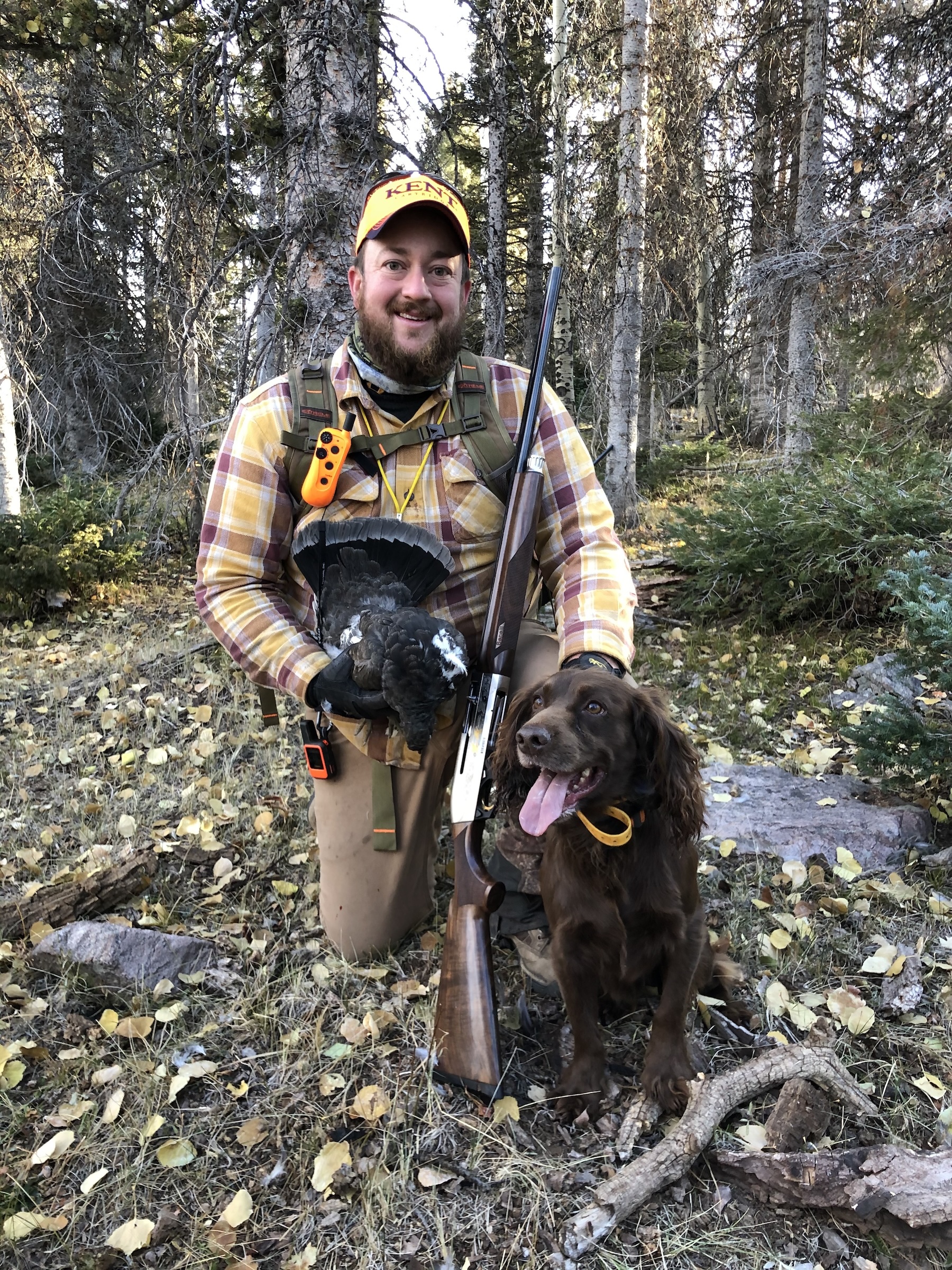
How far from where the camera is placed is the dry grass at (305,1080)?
6.96 ft

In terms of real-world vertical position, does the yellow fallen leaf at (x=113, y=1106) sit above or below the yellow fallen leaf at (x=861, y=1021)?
below

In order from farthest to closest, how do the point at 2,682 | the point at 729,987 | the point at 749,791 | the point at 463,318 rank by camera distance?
the point at 2,682, the point at 749,791, the point at 463,318, the point at 729,987

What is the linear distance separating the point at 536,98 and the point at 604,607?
32.5 feet

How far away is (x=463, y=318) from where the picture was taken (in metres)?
3.41

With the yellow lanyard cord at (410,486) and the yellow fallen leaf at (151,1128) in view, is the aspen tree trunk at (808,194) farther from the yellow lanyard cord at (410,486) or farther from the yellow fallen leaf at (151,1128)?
the yellow fallen leaf at (151,1128)

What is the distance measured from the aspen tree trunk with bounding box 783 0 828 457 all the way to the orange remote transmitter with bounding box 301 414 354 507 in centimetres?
818

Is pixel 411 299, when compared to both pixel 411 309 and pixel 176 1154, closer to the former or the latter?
pixel 411 309

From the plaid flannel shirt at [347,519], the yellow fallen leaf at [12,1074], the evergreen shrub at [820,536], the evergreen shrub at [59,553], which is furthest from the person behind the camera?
the evergreen shrub at [59,553]

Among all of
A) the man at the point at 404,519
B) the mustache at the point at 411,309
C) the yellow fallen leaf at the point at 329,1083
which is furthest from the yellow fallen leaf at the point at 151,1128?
the mustache at the point at 411,309

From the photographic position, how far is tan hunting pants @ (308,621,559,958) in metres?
3.29

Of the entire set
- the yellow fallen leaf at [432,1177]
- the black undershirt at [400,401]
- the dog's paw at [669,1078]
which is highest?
the black undershirt at [400,401]

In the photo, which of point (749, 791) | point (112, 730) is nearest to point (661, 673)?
point (749, 791)

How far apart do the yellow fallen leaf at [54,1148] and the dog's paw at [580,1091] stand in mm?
1399

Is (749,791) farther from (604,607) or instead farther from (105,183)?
(105,183)
